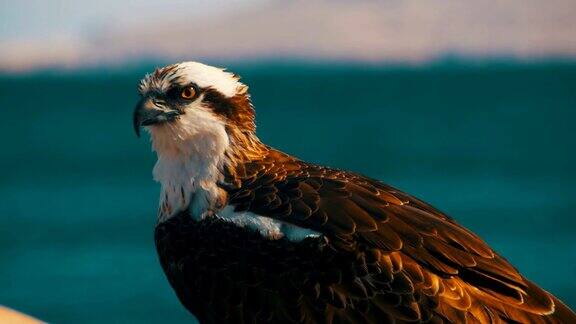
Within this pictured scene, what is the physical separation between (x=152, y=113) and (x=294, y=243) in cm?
135

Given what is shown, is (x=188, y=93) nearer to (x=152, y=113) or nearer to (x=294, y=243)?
(x=152, y=113)

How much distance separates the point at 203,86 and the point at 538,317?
250 centimetres

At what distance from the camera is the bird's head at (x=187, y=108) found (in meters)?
7.63

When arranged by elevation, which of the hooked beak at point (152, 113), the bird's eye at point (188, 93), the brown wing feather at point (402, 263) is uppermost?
the bird's eye at point (188, 93)

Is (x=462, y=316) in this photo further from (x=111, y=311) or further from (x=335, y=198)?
(x=111, y=311)

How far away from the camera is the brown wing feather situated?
675 centimetres

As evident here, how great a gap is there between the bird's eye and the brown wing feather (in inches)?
29.4

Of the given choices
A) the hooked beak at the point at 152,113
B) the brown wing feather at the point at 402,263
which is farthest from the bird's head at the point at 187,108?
the brown wing feather at the point at 402,263

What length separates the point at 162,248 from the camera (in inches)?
296

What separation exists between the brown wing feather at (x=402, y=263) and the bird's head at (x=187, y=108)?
56 cm

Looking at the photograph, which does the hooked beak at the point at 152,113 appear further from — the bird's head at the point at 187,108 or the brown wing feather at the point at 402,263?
the brown wing feather at the point at 402,263

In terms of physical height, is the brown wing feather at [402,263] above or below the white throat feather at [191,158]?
below

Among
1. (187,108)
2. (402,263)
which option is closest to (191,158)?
(187,108)

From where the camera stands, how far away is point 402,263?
683 centimetres
